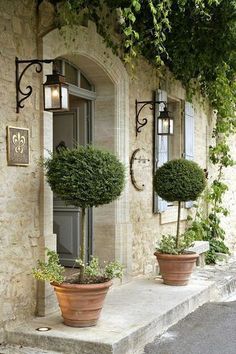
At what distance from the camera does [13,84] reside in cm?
464

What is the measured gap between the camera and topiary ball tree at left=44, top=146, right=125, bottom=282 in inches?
172

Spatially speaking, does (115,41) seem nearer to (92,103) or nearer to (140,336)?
(92,103)

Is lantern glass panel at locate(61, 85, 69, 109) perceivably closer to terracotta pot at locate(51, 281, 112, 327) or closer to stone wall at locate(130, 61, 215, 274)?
terracotta pot at locate(51, 281, 112, 327)

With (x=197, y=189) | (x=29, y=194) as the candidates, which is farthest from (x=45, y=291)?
(x=197, y=189)

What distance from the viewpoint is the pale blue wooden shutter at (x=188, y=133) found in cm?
846

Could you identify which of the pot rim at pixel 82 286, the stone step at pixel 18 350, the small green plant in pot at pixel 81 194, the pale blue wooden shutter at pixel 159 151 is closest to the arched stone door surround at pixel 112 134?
the pale blue wooden shutter at pixel 159 151

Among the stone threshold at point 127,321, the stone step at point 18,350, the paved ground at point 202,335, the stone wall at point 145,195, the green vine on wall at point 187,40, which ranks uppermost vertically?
the green vine on wall at point 187,40

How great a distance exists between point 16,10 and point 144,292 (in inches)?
130

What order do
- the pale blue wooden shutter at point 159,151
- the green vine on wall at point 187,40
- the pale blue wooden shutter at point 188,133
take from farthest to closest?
1. the pale blue wooden shutter at point 188,133
2. the pale blue wooden shutter at point 159,151
3. the green vine on wall at point 187,40

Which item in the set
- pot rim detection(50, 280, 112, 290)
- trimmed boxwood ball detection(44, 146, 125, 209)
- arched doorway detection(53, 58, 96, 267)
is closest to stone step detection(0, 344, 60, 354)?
pot rim detection(50, 280, 112, 290)

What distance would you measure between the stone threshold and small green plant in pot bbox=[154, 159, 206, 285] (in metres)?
0.18

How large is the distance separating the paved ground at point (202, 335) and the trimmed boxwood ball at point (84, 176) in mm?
1410

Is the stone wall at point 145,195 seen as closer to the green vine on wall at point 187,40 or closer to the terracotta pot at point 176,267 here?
the green vine on wall at point 187,40

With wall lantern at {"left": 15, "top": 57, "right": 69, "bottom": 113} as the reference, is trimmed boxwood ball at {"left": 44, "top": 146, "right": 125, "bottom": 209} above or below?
below
